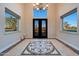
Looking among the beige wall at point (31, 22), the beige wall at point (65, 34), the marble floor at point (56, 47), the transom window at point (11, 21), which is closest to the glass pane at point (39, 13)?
the beige wall at point (31, 22)

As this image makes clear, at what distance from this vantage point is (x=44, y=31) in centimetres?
402

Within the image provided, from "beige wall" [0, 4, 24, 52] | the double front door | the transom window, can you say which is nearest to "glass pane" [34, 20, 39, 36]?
the double front door

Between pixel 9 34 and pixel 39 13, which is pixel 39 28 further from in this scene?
pixel 9 34

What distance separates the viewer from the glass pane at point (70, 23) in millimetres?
3891

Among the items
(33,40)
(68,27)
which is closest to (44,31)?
(33,40)

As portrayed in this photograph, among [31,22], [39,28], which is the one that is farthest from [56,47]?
[31,22]

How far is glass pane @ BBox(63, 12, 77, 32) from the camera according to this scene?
3.89m

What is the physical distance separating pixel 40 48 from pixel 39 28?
1.88ft

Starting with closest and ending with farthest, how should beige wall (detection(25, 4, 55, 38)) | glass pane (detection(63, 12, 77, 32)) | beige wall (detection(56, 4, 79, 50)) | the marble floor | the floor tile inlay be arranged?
the marble floor, the floor tile inlay, beige wall (detection(56, 4, 79, 50)), glass pane (detection(63, 12, 77, 32)), beige wall (detection(25, 4, 55, 38))

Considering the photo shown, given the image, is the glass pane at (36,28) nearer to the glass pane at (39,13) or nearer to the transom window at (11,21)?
the glass pane at (39,13)

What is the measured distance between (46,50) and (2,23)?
1.44 m

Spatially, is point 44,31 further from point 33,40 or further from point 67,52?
point 67,52

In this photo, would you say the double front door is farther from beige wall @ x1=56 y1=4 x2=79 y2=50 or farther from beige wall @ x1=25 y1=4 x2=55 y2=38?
A: beige wall @ x1=56 y1=4 x2=79 y2=50

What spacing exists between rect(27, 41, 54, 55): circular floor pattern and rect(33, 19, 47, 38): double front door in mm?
249
